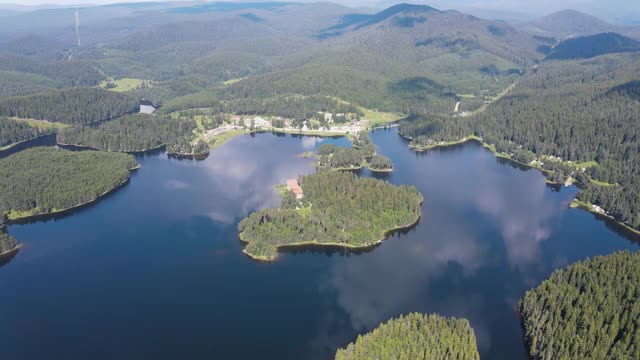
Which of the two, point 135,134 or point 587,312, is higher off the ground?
point 587,312

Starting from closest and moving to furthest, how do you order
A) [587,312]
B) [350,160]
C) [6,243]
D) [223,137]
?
[587,312]
[6,243]
[350,160]
[223,137]

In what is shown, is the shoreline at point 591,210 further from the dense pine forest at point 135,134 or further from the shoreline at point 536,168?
the dense pine forest at point 135,134

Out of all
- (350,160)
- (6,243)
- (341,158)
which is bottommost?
(6,243)

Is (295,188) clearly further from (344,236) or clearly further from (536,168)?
(536,168)

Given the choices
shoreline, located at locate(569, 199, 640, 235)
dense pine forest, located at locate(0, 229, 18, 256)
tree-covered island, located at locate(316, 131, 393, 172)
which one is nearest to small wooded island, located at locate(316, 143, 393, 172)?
tree-covered island, located at locate(316, 131, 393, 172)

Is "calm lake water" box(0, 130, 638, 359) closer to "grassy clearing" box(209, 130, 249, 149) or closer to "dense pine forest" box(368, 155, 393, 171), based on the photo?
"dense pine forest" box(368, 155, 393, 171)

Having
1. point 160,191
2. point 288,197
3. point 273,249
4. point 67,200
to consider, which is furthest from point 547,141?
point 67,200

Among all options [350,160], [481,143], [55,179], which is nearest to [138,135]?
[55,179]
